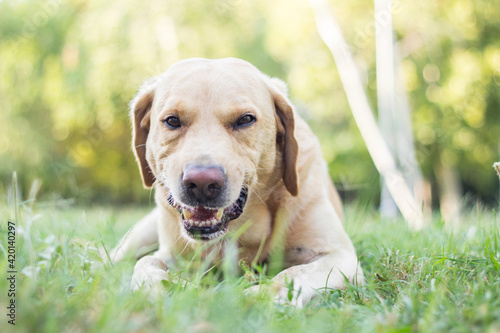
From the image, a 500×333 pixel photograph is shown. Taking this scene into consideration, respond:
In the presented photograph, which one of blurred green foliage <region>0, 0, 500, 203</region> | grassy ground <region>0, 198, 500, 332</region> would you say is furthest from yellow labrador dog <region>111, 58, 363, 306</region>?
blurred green foliage <region>0, 0, 500, 203</region>

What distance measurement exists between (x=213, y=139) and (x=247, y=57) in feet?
55.4

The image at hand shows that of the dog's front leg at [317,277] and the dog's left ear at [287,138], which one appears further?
the dog's left ear at [287,138]

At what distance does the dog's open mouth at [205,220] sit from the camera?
9.20ft

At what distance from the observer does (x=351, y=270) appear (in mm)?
2803

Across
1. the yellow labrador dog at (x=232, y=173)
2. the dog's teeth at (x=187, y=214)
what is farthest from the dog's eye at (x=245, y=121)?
the dog's teeth at (x=187, y=214)

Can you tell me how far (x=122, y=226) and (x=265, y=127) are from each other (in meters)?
2.92

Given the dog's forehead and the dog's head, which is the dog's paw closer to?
the dog's head

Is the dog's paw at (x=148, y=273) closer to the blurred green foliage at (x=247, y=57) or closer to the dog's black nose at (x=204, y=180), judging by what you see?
the dog's black nose at (x=204, y=180)

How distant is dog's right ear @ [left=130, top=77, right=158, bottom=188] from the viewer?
11.2ft

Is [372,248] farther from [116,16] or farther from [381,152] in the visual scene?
[116,16]

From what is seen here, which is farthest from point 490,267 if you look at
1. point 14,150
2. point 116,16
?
point 14,150

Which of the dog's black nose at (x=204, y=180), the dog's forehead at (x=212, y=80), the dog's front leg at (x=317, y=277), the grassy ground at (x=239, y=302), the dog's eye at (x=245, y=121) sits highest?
the dog's forehead at (x=212, y=80)

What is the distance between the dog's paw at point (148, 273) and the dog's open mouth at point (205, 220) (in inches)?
11.6

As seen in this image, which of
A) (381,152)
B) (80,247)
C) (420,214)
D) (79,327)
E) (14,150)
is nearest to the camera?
(79,327)
